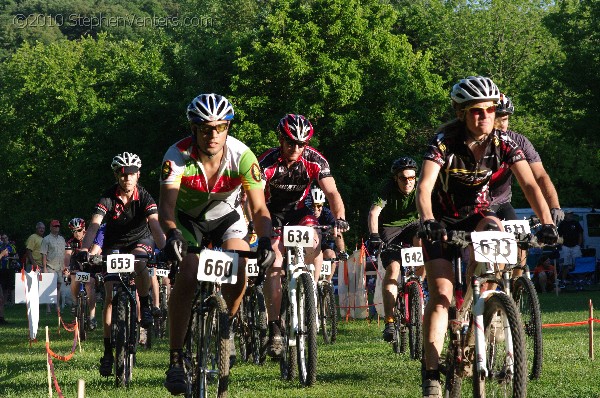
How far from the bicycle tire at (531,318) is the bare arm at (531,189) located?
98 cm

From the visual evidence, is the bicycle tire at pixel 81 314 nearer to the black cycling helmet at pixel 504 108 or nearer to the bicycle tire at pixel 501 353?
the black cycling helmet at pixel 504 108

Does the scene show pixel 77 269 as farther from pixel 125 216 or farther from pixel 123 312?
pixel 123 312

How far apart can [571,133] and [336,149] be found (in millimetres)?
12737

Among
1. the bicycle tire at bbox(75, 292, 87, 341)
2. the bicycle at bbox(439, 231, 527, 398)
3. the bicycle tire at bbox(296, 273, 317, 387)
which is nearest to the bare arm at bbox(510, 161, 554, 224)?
the bicycle at bbox(439, 231, 527, 398)

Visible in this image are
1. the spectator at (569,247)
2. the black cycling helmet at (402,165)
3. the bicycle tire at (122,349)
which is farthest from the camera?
the spectator at (569,247)

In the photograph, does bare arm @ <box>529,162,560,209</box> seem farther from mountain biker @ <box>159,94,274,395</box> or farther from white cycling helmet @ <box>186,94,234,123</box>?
white cycling helmet @ <box>186,94,234,123</box>

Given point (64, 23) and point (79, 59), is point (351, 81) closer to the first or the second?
point (79, 59)

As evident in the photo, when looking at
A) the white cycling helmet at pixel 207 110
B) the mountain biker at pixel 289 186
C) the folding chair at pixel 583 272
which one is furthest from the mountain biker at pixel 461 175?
the folding chair at pixel 583 272

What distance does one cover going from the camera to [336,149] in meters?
50.0

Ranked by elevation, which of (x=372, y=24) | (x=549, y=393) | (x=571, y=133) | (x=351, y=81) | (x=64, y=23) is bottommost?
(x=549, y=393)

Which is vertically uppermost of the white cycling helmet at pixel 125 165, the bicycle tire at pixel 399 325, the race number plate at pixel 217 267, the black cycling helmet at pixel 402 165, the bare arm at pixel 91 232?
the black cycling helmet at pixel 402 165

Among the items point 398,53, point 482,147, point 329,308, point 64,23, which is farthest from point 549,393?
point 64,23

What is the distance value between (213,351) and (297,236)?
3.37 meters

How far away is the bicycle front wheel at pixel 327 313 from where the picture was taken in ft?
49.1
